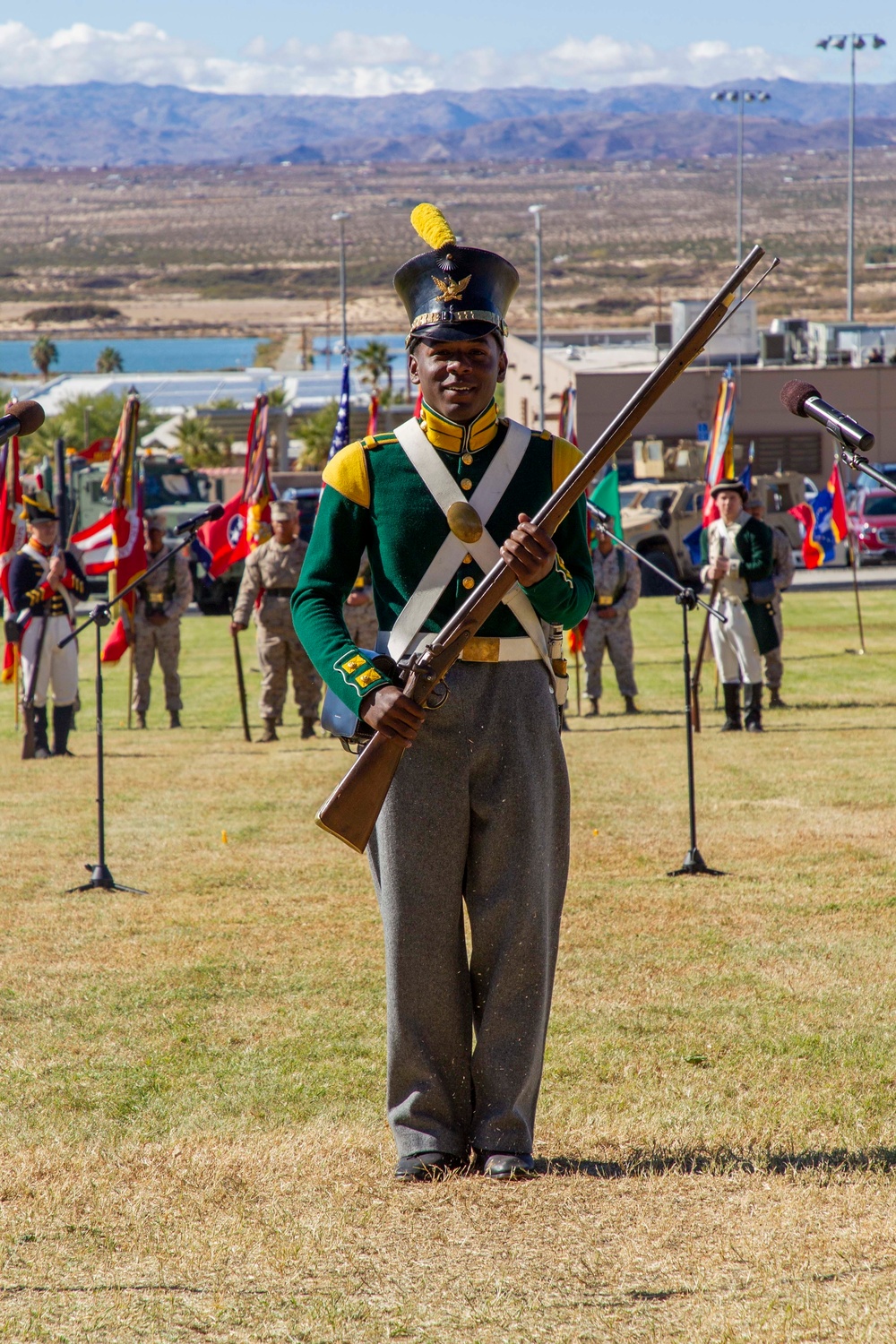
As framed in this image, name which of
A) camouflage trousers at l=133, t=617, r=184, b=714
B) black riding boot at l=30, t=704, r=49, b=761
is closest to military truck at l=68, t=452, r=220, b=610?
camouflage trousers at l=133, t=617, r=184, b=714

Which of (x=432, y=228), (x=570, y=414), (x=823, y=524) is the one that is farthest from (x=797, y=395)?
(x=823, y=524)

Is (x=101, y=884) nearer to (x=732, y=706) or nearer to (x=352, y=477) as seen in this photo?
(x=352, y=477)

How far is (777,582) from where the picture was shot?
46.1ft

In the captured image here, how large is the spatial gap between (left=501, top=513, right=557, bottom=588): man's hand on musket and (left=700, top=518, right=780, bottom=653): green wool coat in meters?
10.0

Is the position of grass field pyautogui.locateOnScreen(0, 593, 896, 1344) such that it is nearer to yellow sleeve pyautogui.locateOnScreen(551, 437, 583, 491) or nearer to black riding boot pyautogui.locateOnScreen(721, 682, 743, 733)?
yellow sleeve pyautogui.locateOnScreen(551, 437, 583, 491)

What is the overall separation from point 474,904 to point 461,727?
1.58 ft

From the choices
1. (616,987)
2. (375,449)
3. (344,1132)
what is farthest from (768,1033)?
(375,449)

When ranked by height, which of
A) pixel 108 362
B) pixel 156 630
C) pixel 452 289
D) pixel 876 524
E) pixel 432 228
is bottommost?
pixel 156 630

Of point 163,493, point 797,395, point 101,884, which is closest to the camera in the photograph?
point 797,395

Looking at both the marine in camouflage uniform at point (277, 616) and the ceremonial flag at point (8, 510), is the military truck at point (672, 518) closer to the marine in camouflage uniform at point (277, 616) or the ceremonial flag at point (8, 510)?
the marine in camouflage uniform at point (277, 616)

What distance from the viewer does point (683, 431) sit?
38156mm

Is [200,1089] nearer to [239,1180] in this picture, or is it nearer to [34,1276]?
[239,1180]

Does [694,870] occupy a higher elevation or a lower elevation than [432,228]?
lower

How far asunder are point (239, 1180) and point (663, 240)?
158 m
